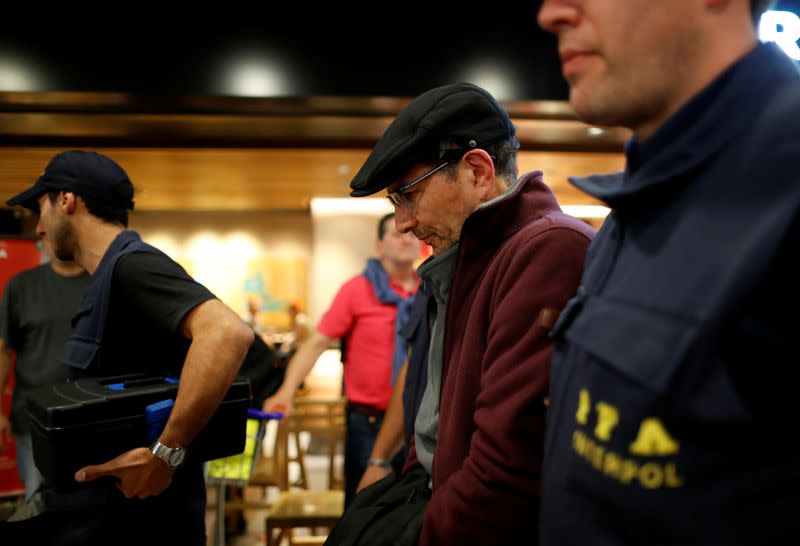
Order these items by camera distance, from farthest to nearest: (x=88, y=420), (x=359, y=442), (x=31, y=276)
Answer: (x=359, y=442) → (x=31, y=276) → (x=88, y=420)

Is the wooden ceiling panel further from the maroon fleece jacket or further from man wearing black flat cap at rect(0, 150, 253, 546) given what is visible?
the maroon fleece jacket

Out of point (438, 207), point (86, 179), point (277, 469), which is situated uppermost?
point (86, 179)

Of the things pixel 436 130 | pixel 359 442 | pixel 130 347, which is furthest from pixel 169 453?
pixel 359 442

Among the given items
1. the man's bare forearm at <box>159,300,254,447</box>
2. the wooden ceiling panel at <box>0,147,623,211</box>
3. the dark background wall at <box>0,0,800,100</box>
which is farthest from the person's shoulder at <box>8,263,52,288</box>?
the man's bare forearm at <box>159,300,254,447</box>

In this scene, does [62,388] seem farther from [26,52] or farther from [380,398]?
[26,52]

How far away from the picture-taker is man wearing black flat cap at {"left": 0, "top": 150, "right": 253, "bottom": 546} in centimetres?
151

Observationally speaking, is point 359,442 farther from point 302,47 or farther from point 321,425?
point 302,47

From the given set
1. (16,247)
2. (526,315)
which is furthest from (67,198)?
(16,247)

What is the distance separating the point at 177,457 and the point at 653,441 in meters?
1.22

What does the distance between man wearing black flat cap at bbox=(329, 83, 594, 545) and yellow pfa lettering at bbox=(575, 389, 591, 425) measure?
0.20 metres

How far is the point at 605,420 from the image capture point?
68 centimetres

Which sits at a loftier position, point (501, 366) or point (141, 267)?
point (141, 267)

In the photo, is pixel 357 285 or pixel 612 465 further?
pixel 357 285

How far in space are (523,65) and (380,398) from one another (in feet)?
5.97
